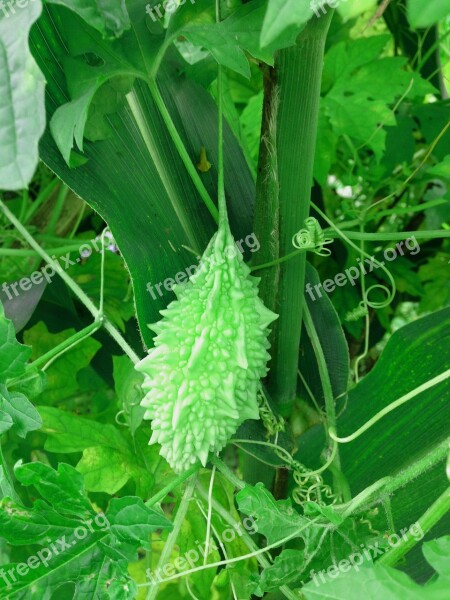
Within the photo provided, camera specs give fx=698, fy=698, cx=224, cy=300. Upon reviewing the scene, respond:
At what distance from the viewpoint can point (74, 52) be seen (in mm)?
729

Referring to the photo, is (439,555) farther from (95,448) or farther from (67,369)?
(67,369)

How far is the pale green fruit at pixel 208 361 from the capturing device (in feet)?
2.23

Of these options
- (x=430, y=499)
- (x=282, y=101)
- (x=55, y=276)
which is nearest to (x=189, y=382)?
(x=282, y=101)

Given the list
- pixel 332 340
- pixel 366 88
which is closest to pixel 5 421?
pixel 332 340

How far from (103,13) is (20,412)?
0.40 m

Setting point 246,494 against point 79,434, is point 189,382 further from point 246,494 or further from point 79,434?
point 79,434

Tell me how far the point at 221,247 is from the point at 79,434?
1.26 ft

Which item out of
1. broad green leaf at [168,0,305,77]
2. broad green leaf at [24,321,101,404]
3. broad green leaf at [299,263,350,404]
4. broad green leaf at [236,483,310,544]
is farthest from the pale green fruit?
broad green leaf at [24,321,101,404]

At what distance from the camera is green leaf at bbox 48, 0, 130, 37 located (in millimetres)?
583

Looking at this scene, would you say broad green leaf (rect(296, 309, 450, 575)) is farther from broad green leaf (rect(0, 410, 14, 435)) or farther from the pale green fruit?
broad green leaf (rect(0, 410, 14, 435))

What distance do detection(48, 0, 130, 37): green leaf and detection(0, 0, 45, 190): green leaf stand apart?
3.3 inches

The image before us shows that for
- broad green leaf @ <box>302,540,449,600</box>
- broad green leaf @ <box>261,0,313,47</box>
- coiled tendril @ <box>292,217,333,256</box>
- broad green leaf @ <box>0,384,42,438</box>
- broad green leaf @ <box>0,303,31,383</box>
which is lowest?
broad green leaf @ <box>302,540,449,600</box>

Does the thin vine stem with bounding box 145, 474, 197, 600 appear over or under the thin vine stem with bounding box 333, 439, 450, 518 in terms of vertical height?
over

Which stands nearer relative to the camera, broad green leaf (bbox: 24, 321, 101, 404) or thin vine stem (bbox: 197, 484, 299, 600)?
thin vine stem (bbox: 197, 484, 299, 600)
